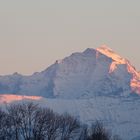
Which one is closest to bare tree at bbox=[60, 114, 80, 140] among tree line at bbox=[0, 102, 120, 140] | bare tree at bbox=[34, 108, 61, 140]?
tree line at bbox=[0, 102, 120, 140]

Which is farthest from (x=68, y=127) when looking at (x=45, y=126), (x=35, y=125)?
(x=35, y=125)

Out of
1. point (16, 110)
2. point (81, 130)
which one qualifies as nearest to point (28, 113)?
point (16, 110)

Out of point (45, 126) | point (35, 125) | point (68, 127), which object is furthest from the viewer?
point (68, 127)

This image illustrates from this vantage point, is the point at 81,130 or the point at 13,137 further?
the point at 81,130

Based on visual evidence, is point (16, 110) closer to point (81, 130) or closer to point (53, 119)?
point (53, 119)

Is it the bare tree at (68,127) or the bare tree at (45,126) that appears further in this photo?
the bare tree at (68,127)

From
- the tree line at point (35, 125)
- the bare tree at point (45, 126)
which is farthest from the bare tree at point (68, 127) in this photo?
the bare tree at point (45, 126)

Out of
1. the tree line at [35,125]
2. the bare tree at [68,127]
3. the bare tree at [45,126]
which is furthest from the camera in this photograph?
the bare tree at [68,127]

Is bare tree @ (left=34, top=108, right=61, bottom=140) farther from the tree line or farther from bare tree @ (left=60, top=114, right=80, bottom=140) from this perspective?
bare tree @ (left=60, top=114, right=80, bottom=140)

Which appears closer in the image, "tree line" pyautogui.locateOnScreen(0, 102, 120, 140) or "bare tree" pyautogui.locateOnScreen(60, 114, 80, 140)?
"tree line" pyautogui.locateOnScreen(0, 102, 120, 140)

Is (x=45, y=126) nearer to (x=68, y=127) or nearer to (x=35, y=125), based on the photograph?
(x=35, y=125)

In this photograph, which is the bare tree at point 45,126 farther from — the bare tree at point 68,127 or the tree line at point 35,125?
the bare tree at point 68,127

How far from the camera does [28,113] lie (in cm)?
14238

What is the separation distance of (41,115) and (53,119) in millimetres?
1849
